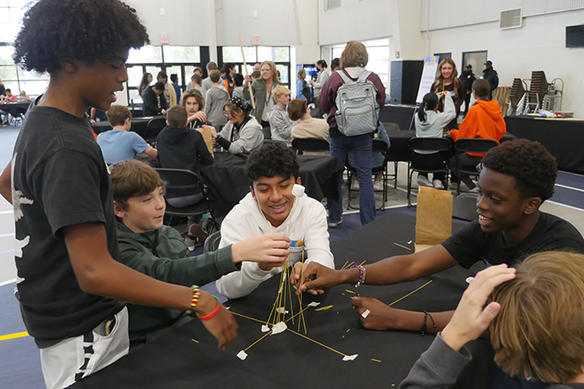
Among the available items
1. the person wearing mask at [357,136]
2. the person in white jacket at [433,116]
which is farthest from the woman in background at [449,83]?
the person wearing mask at [357,136]

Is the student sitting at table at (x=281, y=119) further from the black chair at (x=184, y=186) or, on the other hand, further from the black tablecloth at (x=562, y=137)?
the black tablecloth at (x=562, y=137)

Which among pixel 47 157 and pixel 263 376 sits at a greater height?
pixel 47 157

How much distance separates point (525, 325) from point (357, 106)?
125 inches

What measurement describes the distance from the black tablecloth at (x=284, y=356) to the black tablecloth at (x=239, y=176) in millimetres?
2344

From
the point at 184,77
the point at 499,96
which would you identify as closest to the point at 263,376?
the point at 499,96

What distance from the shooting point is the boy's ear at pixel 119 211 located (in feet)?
5.42

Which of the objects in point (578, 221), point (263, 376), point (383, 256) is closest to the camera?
point (263, 376)

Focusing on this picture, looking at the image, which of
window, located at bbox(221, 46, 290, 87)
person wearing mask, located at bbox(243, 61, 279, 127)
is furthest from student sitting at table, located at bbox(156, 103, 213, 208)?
window, located at bbox(221, 46, 290, 87)

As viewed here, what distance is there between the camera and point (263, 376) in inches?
43.4

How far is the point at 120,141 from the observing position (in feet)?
12.9

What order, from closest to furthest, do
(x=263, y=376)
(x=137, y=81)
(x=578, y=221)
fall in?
(x=263, y=376)
(x=578, y=221)
(x=137, y=81)

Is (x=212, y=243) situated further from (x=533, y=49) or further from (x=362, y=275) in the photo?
(x=533, y=49)

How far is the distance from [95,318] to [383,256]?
120 centimetres

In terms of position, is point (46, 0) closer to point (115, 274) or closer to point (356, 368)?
point (115, 274)
